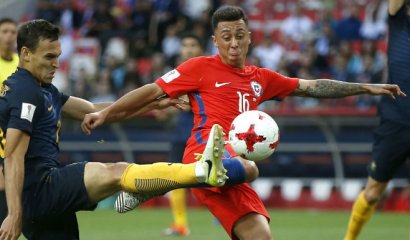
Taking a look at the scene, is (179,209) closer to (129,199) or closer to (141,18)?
(129,199)

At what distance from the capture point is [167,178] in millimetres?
6793

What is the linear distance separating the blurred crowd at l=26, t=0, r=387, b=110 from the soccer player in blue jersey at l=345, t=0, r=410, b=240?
283 inches

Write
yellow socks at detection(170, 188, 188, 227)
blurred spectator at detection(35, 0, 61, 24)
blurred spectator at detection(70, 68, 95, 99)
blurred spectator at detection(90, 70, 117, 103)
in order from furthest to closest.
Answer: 1. blurred spectator at detection(35, 0, 61, 24)
2. blurred spectator at detection(70, 68, 95, 99)
3. blurred spectator at detection(90, 70, 117, 103)
4. yellow socks at detection(170, 188, 188, 227)

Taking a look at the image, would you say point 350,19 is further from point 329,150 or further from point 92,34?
point 92,34

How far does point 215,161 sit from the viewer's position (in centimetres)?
664

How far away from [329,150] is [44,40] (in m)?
10.7

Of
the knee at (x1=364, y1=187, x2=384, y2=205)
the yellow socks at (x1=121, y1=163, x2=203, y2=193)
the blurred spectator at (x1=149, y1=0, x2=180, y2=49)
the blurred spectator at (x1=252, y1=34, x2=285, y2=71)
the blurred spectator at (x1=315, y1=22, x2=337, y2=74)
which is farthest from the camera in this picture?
the blurred spectator at (x1=149, y1=0, x2=180, y2=49)

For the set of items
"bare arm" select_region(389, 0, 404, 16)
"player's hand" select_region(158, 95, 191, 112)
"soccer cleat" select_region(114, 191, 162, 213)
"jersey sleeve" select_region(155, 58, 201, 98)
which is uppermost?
"bare arm" select_region(389, 0, 404, 16)

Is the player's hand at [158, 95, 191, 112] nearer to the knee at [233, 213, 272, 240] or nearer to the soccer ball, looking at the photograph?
the soccer ball

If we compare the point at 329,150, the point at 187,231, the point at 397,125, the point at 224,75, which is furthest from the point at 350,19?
the point at 224,75

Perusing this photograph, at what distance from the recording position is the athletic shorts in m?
7.34

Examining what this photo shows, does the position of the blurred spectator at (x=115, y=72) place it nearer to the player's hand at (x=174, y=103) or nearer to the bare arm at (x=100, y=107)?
the bare arm at (x=100, y=107)

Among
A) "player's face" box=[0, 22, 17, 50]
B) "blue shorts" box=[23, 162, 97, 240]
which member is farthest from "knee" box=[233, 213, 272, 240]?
"player's face" box=[0, 22, 17, 50]

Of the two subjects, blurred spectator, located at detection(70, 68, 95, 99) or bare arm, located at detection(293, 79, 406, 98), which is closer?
bare arm, located at detection(293, 79, 406, 98)
